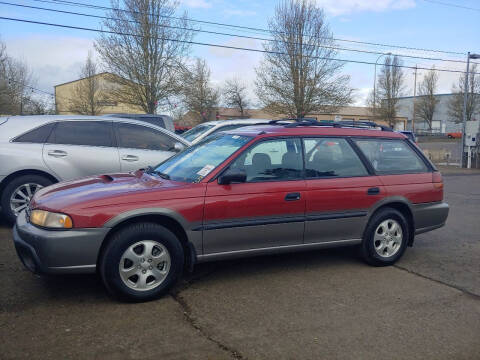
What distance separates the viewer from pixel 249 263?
17.0ft

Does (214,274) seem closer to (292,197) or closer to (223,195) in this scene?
(223,195)

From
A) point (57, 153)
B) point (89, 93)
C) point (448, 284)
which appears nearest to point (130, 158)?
point (57, 153)

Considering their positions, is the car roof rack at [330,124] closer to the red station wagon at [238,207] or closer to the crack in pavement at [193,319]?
the red station wagon at [238,207]

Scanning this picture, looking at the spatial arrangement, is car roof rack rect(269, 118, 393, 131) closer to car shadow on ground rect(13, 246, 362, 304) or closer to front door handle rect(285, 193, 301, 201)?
front door handle rect(285, 193, 301, 201)

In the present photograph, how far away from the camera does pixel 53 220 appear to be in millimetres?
3758

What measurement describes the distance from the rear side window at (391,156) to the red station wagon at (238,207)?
0.01 meters

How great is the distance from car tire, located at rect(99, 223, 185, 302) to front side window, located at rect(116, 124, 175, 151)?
3.47 m

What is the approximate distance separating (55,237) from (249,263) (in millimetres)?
2268

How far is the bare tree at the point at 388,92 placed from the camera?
4862 centimetres

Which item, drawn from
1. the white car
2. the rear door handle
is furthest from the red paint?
the white car

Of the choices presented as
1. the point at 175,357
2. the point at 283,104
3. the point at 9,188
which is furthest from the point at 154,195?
the point at 283,104

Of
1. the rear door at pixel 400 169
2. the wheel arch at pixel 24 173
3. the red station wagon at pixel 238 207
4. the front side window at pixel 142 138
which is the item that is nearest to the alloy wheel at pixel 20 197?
the wheel arch at pixel 24 173

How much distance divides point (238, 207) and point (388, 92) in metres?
49.0

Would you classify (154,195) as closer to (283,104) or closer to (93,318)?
(93,318)
